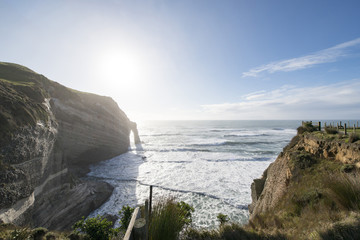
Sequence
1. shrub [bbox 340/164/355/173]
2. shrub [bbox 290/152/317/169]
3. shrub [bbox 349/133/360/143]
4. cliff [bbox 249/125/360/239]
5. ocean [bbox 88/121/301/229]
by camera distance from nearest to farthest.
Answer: cliff [bbox 249/125/360/239] < shrub [bbox 340/164/355/173] < shrub [bbox 349/133/360/143] < shrub [bbox 290/152/317/169] < ocean [bbox 88/121/301/229]

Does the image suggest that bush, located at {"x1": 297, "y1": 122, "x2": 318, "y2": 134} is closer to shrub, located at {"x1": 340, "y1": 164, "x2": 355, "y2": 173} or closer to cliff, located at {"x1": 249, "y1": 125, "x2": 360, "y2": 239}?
cliff, located at {"x1": 249, "y1": 125, "x2": 360, "y2": 239}

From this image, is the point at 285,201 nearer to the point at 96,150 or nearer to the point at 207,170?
the point at 207,170

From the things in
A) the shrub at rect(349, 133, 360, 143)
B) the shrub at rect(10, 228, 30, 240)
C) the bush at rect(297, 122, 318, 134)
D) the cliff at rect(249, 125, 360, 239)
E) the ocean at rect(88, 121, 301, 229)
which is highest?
the bush at rect(297, 122, 318, 134)

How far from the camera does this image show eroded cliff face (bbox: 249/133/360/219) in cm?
692

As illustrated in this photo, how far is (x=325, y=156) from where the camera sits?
791 centimetres

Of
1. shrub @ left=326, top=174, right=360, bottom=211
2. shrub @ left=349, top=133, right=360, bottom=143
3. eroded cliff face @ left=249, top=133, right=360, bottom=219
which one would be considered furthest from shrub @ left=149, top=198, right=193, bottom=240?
shrub @ left=349, top=133, right=360, bottom=143

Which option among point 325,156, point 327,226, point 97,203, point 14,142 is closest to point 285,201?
point 327,226

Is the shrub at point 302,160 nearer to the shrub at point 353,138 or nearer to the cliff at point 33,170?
the shrub at point 353,138

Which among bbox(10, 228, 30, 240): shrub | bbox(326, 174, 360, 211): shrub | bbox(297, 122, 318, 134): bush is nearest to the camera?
bbox(326, 174, 360, 211): shrub

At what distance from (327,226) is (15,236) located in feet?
27.0

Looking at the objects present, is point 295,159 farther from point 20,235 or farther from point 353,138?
point 20,235

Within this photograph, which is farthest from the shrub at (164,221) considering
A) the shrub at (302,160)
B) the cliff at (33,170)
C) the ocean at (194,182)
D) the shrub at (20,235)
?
the cliff at (33,170)

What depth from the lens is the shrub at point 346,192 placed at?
379cm

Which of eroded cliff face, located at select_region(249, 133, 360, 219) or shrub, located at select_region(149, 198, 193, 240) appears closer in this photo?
shrub, located at select_region(149, 198, 193, 240)
